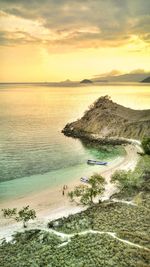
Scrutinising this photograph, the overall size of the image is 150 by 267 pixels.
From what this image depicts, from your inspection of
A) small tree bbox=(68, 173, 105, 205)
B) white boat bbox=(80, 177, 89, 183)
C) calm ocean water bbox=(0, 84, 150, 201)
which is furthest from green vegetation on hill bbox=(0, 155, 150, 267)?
calm ocean water bbox=(0, 84, 150, 201)

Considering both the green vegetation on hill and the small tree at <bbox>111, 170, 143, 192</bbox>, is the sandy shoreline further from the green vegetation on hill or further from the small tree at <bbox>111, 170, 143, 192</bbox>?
the green vegetation on hill

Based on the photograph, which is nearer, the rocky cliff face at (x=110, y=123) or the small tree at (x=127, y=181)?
the small tree at (x=127, y=181)

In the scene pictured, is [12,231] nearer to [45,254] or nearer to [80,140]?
[45,254]

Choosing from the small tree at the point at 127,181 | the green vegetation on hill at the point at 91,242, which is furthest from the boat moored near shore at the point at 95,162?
the green vegetation on hill at the point at 91,242

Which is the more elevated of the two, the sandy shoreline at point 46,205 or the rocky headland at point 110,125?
the rocky headland at point 110,125

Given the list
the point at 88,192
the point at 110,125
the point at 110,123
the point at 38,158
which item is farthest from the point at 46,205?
the point at 110,123

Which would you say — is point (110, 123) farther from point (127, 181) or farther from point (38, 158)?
point (127, 181)

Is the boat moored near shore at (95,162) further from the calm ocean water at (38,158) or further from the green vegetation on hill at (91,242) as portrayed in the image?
the green vegetation on hill at (91,242)

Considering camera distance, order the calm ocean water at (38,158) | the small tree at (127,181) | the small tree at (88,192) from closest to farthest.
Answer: the small tree at (88,192) → the small tree at (127,181) → the calm ocean water at (38,158)
